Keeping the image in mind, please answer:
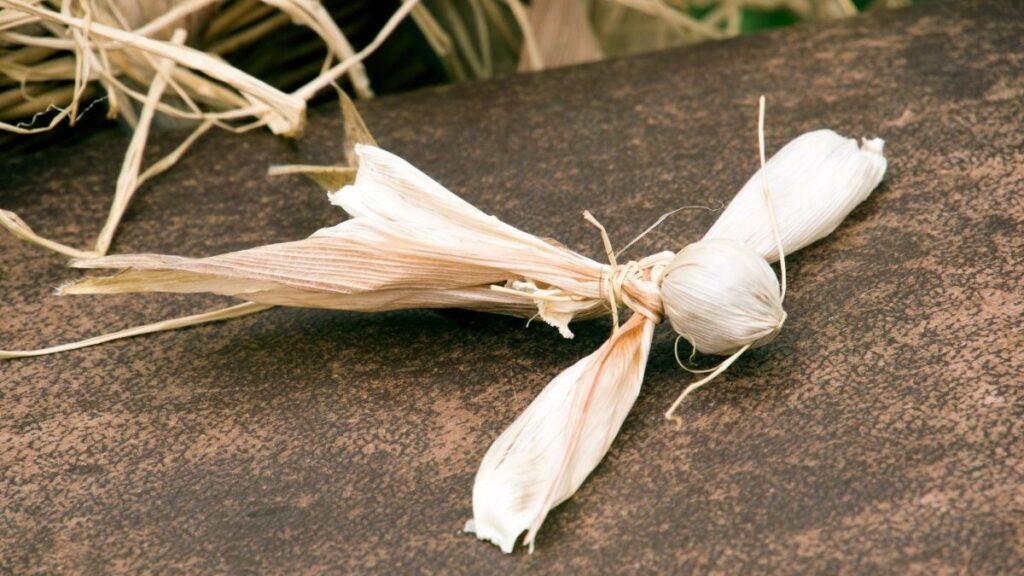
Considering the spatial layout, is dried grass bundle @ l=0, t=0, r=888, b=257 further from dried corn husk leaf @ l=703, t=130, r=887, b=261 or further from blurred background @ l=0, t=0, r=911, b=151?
dried corn husk leaf @ l=703, t=130, r=887, b=261

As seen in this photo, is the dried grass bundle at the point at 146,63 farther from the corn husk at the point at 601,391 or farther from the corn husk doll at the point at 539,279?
the corn husk at the point at 601,391

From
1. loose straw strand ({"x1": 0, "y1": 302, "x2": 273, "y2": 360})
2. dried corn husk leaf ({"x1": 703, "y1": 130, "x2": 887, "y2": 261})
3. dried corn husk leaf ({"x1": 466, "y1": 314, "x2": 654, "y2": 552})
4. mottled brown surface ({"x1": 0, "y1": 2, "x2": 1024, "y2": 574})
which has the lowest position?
mottled brown surface ({"x1": 0, "y1": 2, "x2": 1024, "y2": 574})

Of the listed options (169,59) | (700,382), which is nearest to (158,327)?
(169,59)

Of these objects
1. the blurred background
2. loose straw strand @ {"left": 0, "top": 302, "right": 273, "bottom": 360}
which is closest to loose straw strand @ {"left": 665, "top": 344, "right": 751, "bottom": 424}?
loose straw strand @ {"left": 0, "top": 302, "right": 273, "bottom": 360}

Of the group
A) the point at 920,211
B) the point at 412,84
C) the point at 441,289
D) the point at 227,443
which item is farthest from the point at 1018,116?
the point at 412,84

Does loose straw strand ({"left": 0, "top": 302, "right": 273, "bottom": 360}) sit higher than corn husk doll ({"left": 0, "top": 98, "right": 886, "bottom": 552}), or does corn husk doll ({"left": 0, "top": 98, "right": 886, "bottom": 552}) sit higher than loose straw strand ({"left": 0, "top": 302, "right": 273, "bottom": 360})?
corn husk doll ({"left": 0, "top": 98, "right": 886, "bottom": 552})

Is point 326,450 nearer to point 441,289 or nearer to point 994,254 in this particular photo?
point 441,289

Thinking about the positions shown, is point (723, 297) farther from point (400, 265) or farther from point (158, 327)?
point (158, 327)
